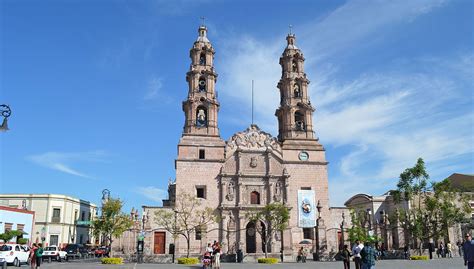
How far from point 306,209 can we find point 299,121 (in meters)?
10.9

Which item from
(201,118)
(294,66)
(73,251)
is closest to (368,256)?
(201,118)

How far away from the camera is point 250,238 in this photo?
146 feet

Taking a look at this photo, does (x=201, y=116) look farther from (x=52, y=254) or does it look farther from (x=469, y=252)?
(x=469, y=252)

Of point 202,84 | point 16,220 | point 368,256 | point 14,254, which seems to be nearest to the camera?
point 368,256

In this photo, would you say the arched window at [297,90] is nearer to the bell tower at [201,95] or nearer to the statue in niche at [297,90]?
the statue in niche at [297,90]

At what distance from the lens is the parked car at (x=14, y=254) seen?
2589 cm

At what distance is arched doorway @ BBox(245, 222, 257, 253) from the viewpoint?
4406 cm

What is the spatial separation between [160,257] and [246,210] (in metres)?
12.0

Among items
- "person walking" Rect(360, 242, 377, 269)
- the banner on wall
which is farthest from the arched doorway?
"person walking" Rect(360, 242, 377, 269)

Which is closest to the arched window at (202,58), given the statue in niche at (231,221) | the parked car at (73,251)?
the statue in niche at (231,221)

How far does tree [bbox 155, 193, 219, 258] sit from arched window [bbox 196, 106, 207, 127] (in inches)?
335

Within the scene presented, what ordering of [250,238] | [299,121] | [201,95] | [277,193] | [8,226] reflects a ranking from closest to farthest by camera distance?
[8,226] < [250,238] < [277,193] < [201,95] < [299,121]

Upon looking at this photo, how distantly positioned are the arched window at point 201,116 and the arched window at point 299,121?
11.0 metres

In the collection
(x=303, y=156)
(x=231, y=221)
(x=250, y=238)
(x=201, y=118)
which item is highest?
(x=201, y=118)
